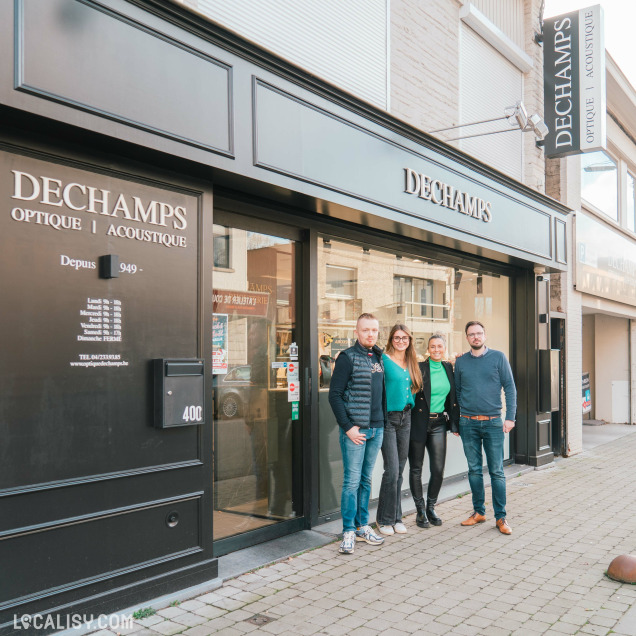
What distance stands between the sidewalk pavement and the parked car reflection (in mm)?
1282

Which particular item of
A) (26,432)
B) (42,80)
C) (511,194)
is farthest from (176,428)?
(511,194)

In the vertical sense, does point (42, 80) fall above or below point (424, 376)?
above

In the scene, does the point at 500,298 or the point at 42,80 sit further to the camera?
the point at 500,298

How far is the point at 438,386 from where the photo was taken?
6.12m

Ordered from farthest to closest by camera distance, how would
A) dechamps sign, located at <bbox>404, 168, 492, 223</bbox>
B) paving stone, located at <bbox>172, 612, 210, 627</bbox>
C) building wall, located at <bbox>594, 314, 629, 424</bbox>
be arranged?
building wall, located at <bbox>594, 314, 629, 424</bbox>, dechamps sign, located at <bbox>404, 168, 492, 223</bbox>, paving stone, located at <bbox>172, 612, 210, 627</bbox>

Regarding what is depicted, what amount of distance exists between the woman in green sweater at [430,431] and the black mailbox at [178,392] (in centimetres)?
244

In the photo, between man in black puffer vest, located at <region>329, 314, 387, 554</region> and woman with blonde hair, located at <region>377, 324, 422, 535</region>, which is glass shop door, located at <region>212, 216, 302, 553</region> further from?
woman with blonde hair, located at <region>377, 324, 422, 535</region>

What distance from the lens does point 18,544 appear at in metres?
3.43

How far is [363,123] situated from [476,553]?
3.93m

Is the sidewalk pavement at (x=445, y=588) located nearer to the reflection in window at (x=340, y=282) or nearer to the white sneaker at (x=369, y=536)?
the white sneaker at (x=369, y=536)

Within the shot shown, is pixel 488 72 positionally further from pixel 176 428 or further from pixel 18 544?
pixel 18 544

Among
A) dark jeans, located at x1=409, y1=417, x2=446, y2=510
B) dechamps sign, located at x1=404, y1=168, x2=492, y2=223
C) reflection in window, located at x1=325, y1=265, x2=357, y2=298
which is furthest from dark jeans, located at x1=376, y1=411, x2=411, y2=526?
dechamps sign, located at x1=404, y1=168, x2=492, y2=223

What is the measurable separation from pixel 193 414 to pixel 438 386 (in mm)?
2712

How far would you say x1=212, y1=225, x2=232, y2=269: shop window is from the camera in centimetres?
518
